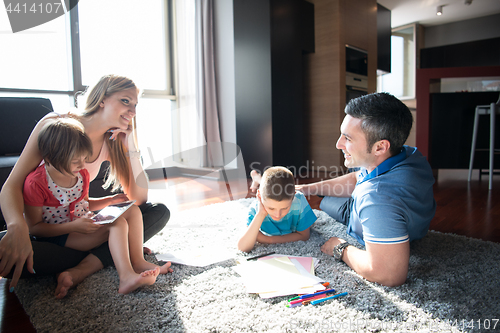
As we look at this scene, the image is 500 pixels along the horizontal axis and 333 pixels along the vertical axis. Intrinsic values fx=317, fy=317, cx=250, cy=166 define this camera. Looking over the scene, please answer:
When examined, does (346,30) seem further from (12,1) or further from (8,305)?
(8,305)

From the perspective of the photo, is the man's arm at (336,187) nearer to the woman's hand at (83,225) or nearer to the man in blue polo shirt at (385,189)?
the man in blue polo shirt at (385,189)

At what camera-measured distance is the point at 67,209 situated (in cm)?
112

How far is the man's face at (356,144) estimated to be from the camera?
45.4 inches

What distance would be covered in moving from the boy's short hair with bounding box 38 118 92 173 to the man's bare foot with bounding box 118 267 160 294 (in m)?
0.42

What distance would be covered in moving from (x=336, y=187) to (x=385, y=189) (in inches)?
27.1

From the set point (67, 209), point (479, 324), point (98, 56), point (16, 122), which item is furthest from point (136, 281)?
point (98, 56)

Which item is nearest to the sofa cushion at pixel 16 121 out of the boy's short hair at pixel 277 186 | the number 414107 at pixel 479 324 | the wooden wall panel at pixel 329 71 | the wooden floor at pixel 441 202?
the wooden floor at pixel 441 202

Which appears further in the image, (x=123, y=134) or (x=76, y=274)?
(x=123, y=134)

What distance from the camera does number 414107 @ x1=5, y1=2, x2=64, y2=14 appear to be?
9.36 feet

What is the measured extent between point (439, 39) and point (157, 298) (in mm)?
7535

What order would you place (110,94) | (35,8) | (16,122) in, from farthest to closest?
(35,8) → (16,122) → (110,94)

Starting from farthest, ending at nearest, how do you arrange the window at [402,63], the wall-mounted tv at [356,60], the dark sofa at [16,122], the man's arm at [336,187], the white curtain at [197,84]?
the window at [402,63] → the wall-mounted tv at [356,60] → the white curtain at [197,84] → the dark sofa at [16,122] → the man's arm at [336,187]

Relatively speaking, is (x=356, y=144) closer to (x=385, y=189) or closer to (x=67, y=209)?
(x=385, y=189)

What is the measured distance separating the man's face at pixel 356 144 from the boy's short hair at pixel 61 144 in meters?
0.92
